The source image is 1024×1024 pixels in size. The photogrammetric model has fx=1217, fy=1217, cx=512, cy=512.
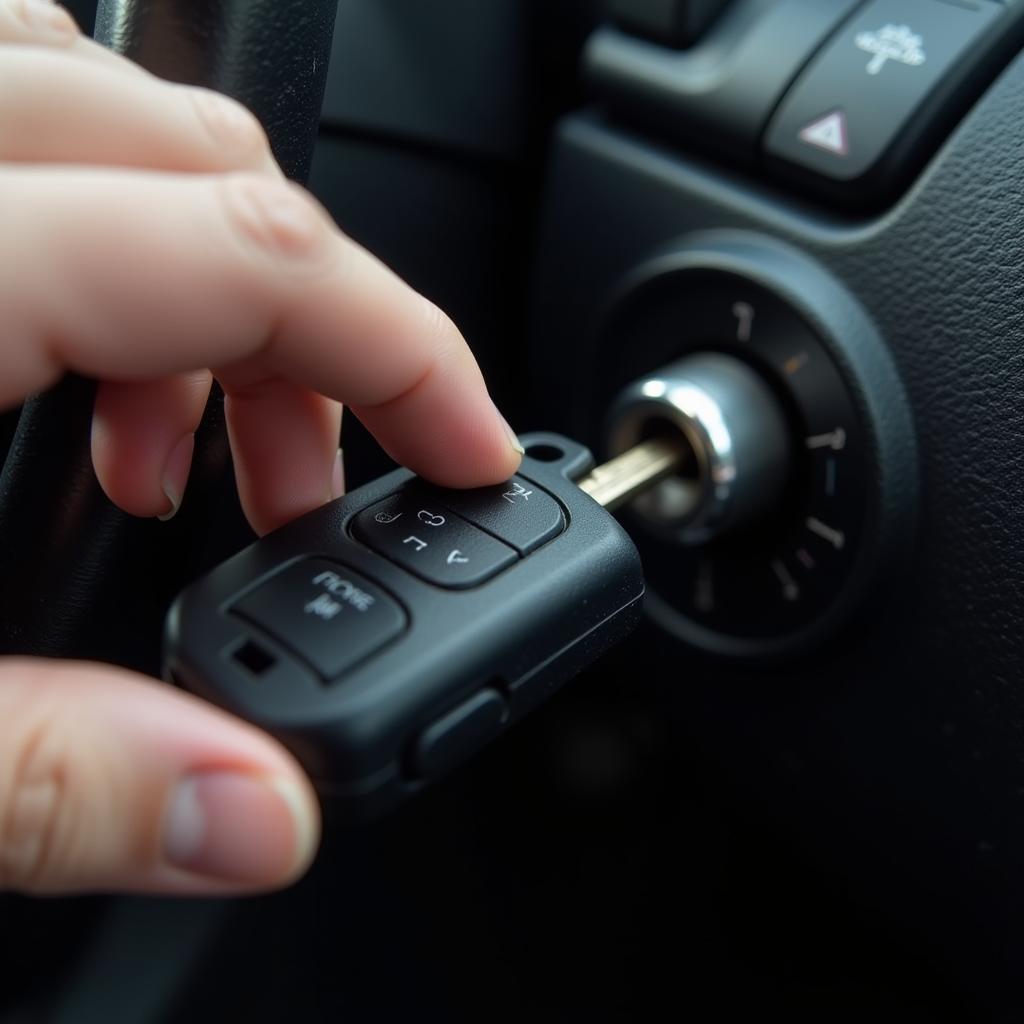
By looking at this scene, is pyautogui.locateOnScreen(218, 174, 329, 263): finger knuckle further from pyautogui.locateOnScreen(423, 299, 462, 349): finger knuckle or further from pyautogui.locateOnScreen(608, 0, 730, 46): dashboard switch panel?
pyautogui.locateOnScreen(608, 0, 730, 46): dashboard switch panel

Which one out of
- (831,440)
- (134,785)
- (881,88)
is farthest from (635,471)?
(134,785)

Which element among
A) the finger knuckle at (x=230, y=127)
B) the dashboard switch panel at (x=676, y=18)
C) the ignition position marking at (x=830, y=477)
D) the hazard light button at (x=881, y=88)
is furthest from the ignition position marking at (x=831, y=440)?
the finger knuckle at (x=230, y=127)

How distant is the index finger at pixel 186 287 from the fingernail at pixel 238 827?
0.14m

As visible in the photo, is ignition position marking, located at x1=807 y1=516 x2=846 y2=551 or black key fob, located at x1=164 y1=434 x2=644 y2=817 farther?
ignition position marking, located at x1=807 y1=516 x2=846 y2=551

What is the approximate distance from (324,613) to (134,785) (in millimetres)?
91

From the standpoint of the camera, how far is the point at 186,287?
14.4 inches

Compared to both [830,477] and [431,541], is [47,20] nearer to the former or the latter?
[431,541]

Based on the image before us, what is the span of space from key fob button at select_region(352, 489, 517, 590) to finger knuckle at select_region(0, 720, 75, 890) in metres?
0.14

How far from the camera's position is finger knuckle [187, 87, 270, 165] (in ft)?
1.33

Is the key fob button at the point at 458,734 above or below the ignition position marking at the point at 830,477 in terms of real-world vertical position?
above

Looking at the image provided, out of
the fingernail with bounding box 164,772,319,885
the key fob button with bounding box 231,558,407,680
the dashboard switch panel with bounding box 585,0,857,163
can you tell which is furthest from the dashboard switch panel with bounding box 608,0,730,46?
the fingernail with bounding box 164,772,319,885

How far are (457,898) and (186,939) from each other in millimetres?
204

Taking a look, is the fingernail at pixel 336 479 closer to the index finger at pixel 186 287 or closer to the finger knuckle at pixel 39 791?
the index finger at pixel 186 287

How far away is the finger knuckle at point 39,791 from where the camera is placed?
0.34 meters
